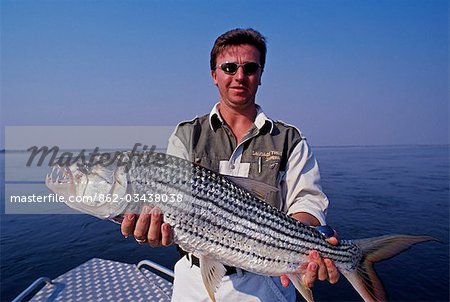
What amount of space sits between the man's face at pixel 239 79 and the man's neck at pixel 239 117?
0.27 feet

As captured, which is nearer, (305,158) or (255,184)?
(255,184)

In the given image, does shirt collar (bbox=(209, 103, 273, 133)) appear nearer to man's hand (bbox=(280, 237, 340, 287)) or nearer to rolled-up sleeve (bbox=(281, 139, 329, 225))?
rolled-up sleeve (bbox=(281, 139, 329, 225))

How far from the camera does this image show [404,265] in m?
11.3

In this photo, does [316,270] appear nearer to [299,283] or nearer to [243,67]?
[299,283]

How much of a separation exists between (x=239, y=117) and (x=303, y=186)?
1.20m

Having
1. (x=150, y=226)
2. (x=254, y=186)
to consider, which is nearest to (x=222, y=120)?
(x=254, y=186)

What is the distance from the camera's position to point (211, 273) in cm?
324

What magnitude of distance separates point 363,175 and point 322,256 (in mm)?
30560

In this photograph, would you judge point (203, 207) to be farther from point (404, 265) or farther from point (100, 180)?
point (404, 265)

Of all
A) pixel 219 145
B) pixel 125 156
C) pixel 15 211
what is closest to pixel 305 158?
pixel 219 145

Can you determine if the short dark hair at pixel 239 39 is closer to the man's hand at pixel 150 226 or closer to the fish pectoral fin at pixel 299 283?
the man's hand at pixel 150 226

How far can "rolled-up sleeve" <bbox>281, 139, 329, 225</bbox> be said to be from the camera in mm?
3734

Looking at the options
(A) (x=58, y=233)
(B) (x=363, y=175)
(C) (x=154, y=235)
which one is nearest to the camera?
(C) (x=154, y=235)

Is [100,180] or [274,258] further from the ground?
[100,180]
